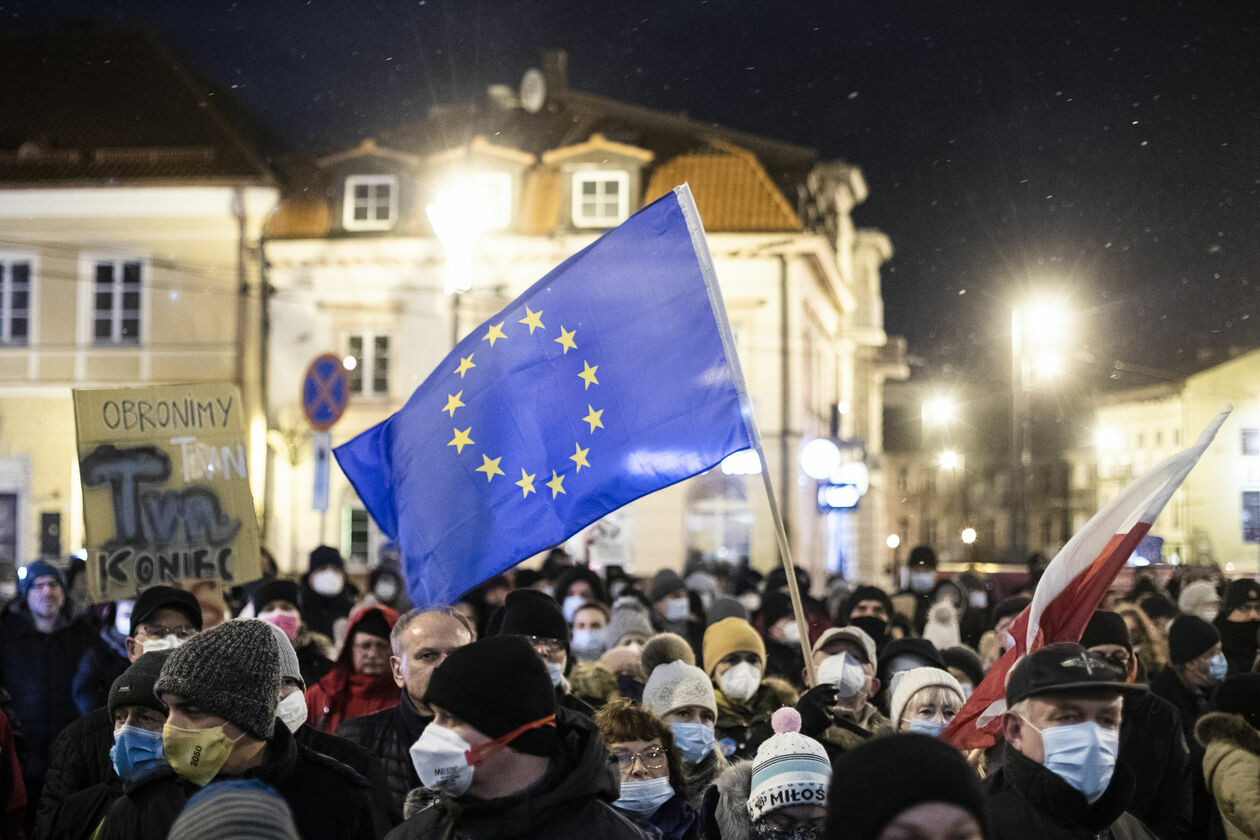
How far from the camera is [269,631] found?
4.28m

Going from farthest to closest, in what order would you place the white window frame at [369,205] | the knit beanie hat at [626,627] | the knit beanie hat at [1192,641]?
the white window frame at [369,205], the knit beanie hat at [626,627], the knit beanie hat at [1192,641]

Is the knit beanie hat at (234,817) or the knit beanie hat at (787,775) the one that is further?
the knit beanie hat at (787,775)

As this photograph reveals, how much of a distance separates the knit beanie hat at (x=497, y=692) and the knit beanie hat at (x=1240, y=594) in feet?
25.8

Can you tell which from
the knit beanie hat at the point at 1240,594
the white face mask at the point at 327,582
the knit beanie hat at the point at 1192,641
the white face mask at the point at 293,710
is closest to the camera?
the white face mask at the point at 293,710

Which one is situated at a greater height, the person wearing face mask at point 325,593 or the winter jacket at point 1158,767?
the person wearing face mask at point 325,593

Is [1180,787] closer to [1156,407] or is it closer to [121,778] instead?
[121,778]

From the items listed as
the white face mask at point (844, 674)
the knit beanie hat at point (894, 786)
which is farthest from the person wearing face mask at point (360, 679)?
the knit beanie hat at point (894, 786)

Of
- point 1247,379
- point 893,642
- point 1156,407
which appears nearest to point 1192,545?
point 1247,379

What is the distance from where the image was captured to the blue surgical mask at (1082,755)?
3.97m

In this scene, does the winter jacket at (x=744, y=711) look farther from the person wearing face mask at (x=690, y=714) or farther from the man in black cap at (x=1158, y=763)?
the man in black cap at (x=1158, y=763)

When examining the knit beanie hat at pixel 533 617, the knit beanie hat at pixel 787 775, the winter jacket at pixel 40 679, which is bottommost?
the winter jacket at pixel 40 679

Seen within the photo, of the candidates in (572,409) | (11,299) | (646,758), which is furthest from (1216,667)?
(11,299)

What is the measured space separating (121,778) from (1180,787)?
4.13 metres

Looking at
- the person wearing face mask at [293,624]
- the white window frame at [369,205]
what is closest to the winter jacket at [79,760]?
the person wearing face mask at [293,624]
